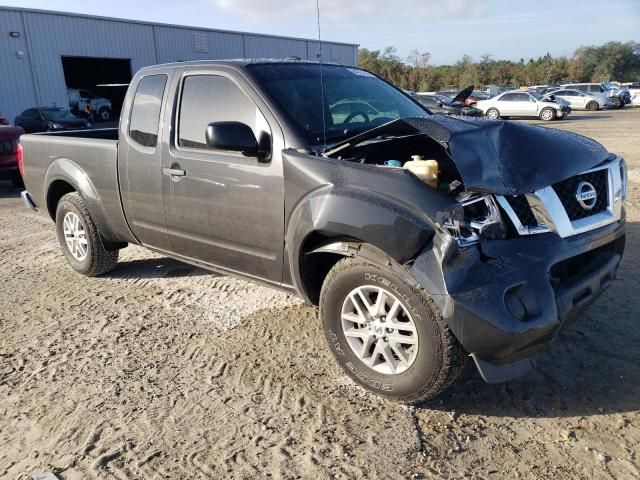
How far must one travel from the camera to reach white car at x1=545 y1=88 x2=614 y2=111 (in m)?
32.6

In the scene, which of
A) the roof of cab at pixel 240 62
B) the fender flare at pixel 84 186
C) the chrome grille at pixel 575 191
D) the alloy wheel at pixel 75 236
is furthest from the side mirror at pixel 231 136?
the alloy wheel at pixel 75 236

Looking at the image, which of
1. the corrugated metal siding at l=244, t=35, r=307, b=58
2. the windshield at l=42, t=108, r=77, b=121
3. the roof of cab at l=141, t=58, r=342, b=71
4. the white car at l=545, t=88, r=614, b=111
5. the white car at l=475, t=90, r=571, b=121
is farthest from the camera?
the corrugated metal siding at l=244, t=35, r=307, b=58

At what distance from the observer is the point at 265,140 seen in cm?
355

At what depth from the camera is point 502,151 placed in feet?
9.87

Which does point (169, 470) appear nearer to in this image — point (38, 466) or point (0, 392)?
point (38, 466)

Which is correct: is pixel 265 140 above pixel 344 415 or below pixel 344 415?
above

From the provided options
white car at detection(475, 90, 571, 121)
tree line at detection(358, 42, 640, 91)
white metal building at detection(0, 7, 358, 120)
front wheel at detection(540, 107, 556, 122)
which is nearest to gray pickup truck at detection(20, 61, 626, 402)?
white metal building at detection(0, 7, 358, 120)

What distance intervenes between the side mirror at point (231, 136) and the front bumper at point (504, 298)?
138 cm

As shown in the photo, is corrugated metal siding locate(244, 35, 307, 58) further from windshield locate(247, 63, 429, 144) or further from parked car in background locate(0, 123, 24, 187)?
windshield locate(247, 63, 429, 144)

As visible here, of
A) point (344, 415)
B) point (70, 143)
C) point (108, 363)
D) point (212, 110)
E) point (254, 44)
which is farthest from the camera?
point (254, 44)

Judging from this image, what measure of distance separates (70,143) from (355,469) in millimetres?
4120

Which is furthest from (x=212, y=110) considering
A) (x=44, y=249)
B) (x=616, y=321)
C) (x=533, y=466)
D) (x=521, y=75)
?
(x=521, y=75)

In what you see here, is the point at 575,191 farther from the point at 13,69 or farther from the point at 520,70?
the point at 520,70

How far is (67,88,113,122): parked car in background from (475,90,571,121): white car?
20619 millimetres
